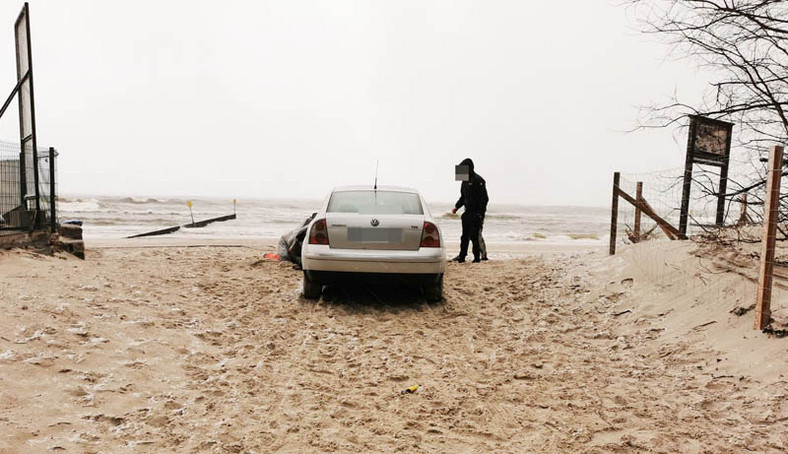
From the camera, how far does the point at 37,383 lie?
3334 mm

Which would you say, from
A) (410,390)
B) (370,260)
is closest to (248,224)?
(370,260)

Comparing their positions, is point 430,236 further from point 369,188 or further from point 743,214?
point 743,214

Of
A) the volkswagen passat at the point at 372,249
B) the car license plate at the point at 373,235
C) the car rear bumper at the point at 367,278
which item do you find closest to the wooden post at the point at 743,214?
the volkswagen passat at the point at 372,249

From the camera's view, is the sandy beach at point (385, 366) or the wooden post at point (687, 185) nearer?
the sandy beach at point (385, 366)

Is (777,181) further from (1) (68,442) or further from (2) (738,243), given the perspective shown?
(1) (68,442)

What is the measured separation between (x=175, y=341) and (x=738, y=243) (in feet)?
22.3

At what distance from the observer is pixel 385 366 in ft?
14.2

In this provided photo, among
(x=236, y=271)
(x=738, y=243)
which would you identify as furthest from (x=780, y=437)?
(x=236, y=271)

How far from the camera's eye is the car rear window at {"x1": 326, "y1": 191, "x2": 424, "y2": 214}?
6293 millimetres

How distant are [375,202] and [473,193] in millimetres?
3856

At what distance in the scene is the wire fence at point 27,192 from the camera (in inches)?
310

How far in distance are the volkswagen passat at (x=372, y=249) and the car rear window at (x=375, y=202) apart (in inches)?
6.9

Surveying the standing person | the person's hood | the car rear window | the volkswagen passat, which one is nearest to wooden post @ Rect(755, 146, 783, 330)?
the volkswagen passat

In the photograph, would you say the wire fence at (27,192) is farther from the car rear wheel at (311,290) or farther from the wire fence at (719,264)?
the wire fence at (719,264)
